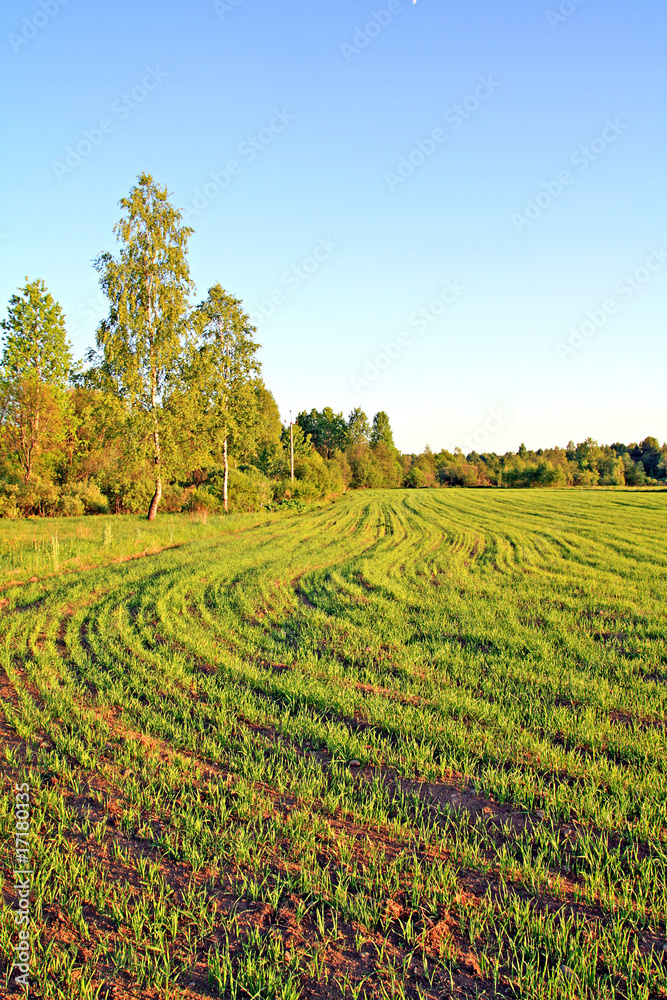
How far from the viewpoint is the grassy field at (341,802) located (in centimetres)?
227

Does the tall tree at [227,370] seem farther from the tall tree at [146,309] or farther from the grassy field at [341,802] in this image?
the grassy field at [341,802]

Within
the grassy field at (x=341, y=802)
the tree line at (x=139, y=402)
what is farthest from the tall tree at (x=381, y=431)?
the grassy field at (x=341, y=802)

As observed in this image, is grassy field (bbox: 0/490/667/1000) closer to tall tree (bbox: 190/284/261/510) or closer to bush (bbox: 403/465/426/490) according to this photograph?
tall tree (bbox: 190/284/261/510)

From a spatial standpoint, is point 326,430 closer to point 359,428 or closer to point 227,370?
point 359,428

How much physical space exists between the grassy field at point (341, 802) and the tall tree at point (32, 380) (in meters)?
22.4

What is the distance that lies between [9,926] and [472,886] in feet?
8.09
